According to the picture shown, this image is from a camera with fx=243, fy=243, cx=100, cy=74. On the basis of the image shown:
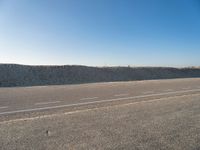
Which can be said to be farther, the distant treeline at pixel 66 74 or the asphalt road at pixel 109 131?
the distant treeline at pixel 66 74

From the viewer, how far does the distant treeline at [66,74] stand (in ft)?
102

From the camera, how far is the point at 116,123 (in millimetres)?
6668

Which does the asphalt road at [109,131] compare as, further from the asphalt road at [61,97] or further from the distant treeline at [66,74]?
the distant treeline at [66,74]

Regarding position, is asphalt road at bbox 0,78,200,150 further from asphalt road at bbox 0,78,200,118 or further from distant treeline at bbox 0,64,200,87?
distant treeline at bbox 0,64,200,87

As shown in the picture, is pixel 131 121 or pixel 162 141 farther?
pixel 131 121

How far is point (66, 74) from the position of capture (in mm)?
36812

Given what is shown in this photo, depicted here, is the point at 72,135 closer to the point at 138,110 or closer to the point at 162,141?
the point at 162,141

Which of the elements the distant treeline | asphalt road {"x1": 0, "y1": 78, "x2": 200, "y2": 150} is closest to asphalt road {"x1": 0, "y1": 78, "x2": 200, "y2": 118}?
asphalt road {"x1": 0, "y1": 78, "x2": 200, "y2": 150}

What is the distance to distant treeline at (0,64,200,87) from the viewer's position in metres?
31.1

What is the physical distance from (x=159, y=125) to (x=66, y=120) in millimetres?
2668

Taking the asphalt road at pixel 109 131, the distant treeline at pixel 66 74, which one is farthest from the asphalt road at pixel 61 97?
the distant treeline at pixel 66 74

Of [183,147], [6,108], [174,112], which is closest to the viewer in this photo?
[183,147]

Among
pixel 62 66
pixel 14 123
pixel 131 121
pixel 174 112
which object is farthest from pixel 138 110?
pixel 62 66

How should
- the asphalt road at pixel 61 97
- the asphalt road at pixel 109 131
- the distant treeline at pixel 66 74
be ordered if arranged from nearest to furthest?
the asphalt road at pixel 109 131 < the asphalt road at pixel 61 97 < the distant treeline at pixel 66 74
